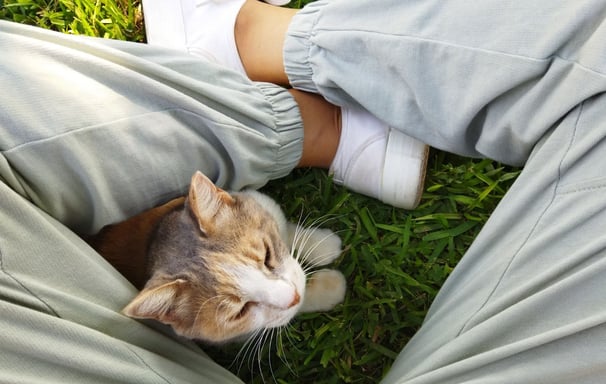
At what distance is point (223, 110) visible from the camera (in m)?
1.07

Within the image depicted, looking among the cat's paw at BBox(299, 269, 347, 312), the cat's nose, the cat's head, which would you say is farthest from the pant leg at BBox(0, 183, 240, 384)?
the cat's paw at BBox(299, 269, 347, 312)

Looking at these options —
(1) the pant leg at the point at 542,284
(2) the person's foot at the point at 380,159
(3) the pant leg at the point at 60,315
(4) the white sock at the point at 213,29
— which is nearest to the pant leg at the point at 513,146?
(1) the pant leg at the point at 542,284

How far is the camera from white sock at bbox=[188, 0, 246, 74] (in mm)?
1350

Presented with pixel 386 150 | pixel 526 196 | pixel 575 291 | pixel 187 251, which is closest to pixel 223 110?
pixel 187 251

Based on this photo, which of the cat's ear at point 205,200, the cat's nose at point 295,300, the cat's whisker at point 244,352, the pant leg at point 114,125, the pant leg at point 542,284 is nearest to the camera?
the pant leg at point 542,284

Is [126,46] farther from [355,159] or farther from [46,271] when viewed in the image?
[355,159]

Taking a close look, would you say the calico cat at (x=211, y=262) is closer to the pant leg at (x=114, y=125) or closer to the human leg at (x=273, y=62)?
the pant leg at (x=114, y=125)

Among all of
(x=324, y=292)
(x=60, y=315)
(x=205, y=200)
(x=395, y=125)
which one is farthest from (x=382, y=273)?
(x=60, y=315)

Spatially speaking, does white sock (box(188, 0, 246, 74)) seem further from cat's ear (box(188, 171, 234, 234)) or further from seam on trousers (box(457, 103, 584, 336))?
seam on trousers (box(457, 103, 584, 336))

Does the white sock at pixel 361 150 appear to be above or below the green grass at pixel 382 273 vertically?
above

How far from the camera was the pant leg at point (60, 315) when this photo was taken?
2.42 ft

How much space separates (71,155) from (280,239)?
0.48 meters

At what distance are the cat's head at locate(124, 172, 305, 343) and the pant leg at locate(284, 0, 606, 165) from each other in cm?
37

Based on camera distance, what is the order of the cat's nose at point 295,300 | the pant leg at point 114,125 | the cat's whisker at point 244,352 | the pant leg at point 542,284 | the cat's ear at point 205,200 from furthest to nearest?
the cat's whisker at point 244,352 < the cat's nose at point 295,300 < the cat's ear at point 205,200 < the pant leg at point 114,125 < the pant leg at point 542,284
